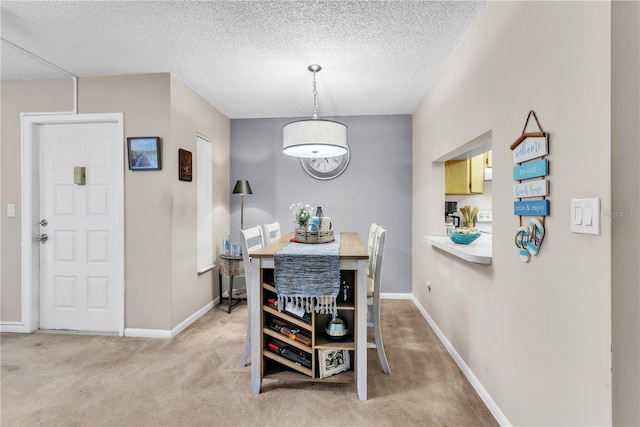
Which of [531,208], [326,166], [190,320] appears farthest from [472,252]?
[190,320]

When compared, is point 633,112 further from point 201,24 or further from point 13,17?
point 13,17

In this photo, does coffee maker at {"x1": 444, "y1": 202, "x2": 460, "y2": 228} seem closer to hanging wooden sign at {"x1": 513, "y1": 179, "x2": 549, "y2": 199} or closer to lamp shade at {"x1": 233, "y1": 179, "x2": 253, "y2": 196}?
hanging wooden sign at {"x1": 513, "y1": 179, "x2": 549, "y2": 199}

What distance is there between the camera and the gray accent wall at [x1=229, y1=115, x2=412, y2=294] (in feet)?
13.1

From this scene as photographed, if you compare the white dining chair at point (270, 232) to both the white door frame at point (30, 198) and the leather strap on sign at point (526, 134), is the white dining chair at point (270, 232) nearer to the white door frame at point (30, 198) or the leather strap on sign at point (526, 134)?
the white door frame at point (30, 198)

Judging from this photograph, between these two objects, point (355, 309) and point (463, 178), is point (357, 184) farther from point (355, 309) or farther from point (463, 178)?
point (355, 309)

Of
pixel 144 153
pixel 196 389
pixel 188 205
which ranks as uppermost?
pixel 144 153

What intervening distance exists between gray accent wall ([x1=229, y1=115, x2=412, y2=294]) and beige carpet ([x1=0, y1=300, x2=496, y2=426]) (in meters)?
1.52

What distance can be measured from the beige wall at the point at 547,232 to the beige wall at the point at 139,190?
8.31ft

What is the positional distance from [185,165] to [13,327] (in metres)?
2.30

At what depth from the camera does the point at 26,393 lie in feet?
6.41

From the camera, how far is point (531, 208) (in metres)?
1.36

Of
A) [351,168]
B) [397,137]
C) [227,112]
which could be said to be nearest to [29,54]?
[227,112]

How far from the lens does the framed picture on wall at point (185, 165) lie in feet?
9.56

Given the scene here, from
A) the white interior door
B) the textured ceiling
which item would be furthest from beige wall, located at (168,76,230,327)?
the white interior door
